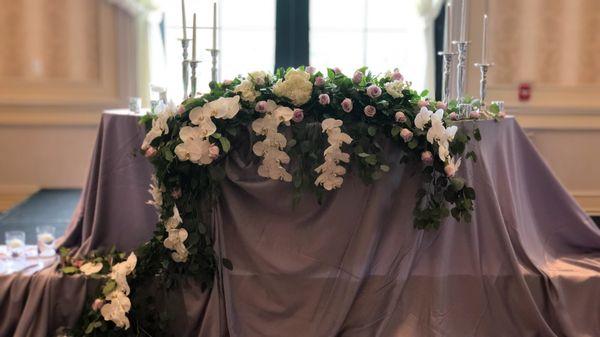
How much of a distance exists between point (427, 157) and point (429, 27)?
2.40m

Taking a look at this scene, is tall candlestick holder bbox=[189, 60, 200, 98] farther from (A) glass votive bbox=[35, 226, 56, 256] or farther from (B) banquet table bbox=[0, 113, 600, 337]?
(A) glass votive bbox=[35, 226, 56, 256]

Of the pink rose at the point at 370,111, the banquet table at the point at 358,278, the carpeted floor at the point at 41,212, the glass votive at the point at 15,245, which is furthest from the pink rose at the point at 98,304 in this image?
the pink rose at the point at 370,111

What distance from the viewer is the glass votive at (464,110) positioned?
2.17 meters

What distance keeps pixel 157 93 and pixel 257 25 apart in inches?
79.5

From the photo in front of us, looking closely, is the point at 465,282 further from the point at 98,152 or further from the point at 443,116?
the point at 98,152

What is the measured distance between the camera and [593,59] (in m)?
4.16

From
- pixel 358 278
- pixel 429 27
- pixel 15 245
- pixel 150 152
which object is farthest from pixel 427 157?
pixel 429 27

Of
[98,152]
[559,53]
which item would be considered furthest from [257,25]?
[98,152]

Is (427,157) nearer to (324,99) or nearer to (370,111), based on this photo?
(370,111)

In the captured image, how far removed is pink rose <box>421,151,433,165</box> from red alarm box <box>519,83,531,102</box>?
2465mm

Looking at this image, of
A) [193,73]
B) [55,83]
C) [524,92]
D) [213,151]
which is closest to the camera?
[213,151]

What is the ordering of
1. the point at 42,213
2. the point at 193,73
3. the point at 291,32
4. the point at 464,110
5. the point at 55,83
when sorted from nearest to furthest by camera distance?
the point at 464,110 < the point at 193,73 < the point at 42,213 < the point at 55,83 < the point at 291,32

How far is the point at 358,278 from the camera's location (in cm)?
206

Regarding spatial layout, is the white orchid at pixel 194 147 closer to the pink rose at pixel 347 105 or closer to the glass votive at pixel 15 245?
the pink rose at pixel 347 105
